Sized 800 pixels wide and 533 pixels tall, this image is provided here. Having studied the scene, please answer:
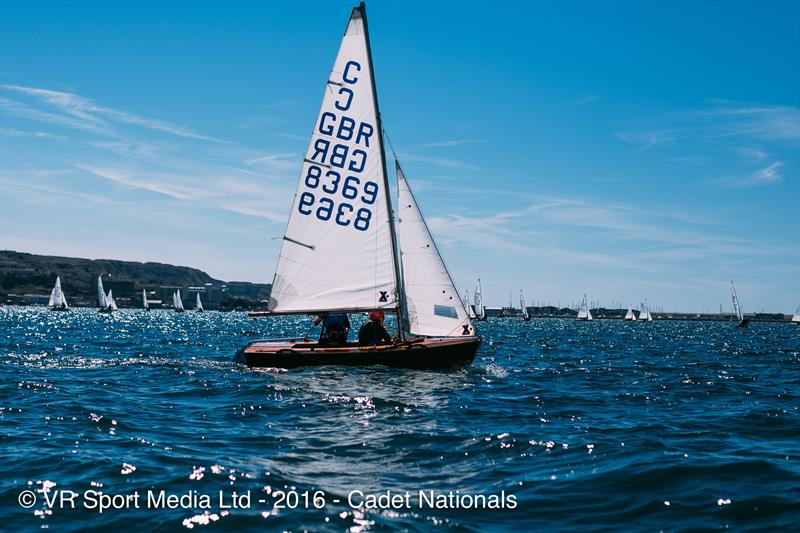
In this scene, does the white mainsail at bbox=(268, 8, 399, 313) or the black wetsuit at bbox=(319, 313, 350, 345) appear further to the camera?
the black wetsuit at bbox=(319, 313, 350, 345)

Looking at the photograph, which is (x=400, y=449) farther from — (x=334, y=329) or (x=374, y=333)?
(x=334, y=329)

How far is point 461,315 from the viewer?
25.5 metres

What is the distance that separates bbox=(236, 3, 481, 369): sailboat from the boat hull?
133 millimetres

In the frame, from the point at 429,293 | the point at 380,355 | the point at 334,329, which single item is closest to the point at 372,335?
the point at 380,355

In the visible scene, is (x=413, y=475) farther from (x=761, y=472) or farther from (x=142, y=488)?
(x=761, y=472)

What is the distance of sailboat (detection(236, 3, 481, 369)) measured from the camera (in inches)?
998

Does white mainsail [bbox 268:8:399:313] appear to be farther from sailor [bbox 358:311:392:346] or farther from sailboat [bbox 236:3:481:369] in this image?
sailor [bbox 358:311:392:346]

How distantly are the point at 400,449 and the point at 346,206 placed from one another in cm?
1463

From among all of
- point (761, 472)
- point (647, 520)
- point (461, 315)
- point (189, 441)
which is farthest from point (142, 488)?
point (461, 315)

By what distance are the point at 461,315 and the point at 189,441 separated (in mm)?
14306

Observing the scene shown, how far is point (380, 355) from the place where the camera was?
2391cm

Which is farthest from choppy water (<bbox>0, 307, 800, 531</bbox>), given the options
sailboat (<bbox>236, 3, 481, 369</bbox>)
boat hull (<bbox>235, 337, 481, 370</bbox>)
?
sailboat (<bbox>236, 3, 481, 369</bbox>)

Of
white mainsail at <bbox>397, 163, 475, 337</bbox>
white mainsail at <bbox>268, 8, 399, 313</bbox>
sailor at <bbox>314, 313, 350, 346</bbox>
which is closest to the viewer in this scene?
white mainsail at <bbox>397, 163, 475, 337</bbox>

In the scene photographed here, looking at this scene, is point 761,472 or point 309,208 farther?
point 309,208
